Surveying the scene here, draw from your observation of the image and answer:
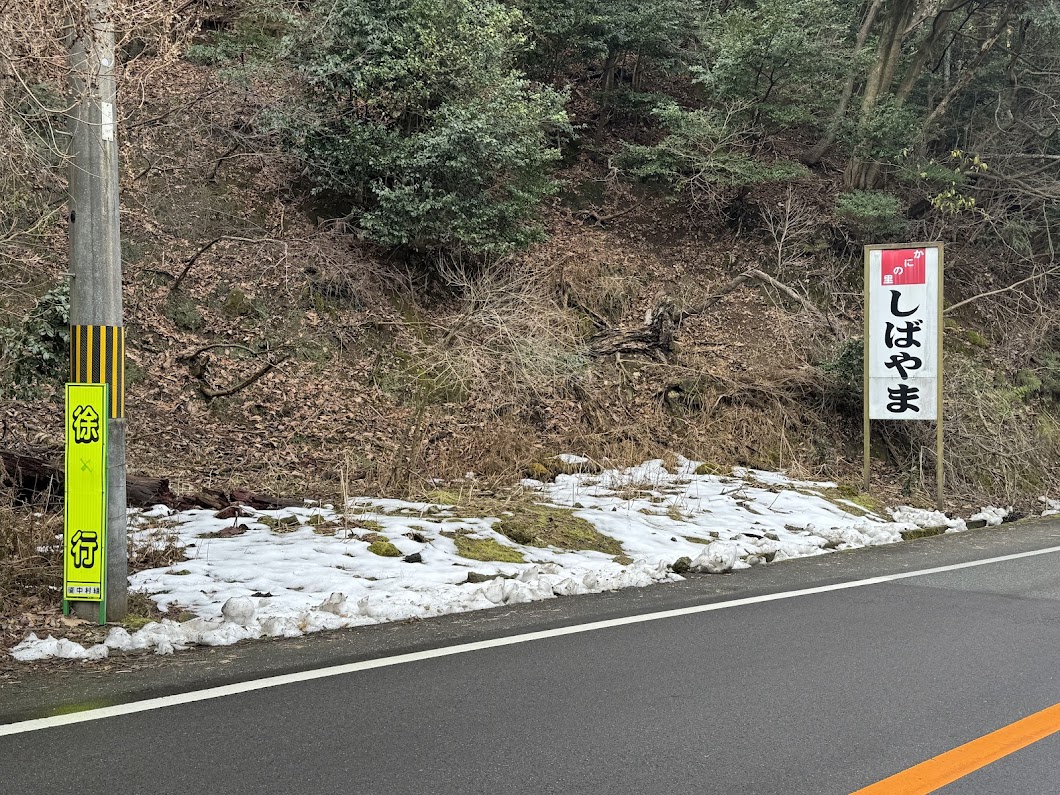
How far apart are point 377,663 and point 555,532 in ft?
12.9

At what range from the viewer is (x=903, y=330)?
42.5ft

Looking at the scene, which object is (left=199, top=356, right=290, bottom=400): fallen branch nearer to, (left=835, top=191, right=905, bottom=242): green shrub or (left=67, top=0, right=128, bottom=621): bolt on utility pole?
(left=67, top=0, right=128, bottom=621): bolt on utility pole

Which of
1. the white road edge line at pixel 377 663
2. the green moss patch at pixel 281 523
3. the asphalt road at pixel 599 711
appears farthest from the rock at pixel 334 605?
the green moss patch at pixel 281 523

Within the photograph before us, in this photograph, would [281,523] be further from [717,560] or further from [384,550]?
[717,560]

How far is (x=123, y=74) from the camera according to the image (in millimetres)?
7746

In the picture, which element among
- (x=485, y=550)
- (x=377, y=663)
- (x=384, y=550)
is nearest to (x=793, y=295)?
(x=485, y=550)

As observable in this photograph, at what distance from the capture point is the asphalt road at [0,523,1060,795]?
3.86 m

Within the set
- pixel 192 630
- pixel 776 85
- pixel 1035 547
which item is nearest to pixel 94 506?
pixel 192 630

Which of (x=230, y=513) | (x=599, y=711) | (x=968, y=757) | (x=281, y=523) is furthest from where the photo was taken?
(x=230, y=513)

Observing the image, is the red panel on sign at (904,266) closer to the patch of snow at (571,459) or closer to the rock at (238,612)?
the patch of snow at (571,459)

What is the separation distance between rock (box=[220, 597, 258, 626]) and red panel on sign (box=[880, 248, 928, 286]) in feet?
33.8

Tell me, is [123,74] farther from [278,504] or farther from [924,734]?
[924,734]

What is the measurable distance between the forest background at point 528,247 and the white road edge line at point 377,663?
4.17 meters

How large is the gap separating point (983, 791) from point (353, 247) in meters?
13.7
